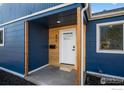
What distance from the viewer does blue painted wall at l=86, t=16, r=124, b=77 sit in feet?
13.3

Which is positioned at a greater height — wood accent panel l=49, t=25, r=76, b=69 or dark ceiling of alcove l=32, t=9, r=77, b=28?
dark ceiling of alcove l=32, t=9, r=77, b=28

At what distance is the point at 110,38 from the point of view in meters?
4.39

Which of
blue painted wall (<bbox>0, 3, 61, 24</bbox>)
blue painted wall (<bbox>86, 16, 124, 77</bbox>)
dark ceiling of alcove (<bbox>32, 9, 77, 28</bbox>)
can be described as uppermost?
blue painted wall (<bbox>0, 3, 61, 24</bbox>)

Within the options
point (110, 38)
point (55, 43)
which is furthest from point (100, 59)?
point (55, 43)

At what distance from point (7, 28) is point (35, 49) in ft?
6.09

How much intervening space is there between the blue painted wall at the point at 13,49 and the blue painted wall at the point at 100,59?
8.98 ft

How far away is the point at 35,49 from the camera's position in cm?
479

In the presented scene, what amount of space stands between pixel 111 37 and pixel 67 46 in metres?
1.93

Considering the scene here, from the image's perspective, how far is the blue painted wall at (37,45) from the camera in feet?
15.0

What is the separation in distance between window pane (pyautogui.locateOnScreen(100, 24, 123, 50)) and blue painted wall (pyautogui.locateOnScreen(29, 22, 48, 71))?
2.60 meters

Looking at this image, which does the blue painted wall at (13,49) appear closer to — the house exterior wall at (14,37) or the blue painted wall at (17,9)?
the house exterior wall at (14,37)

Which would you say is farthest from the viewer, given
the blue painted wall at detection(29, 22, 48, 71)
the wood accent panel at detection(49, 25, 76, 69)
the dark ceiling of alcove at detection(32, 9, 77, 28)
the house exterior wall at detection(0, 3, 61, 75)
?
the wood accent panel at detection(49, 25, 76, 69)

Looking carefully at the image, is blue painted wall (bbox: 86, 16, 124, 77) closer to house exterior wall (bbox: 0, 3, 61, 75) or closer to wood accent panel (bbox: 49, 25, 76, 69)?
wood accent panel (bbox: 49, 25, 76, 69)

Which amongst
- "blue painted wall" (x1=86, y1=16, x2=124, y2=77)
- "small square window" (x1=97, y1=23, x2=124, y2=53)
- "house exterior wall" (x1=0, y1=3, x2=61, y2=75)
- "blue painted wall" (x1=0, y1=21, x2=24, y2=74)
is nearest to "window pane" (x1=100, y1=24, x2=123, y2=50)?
"small square window" (x1=97, y1=23, x2=124, y2=53)
